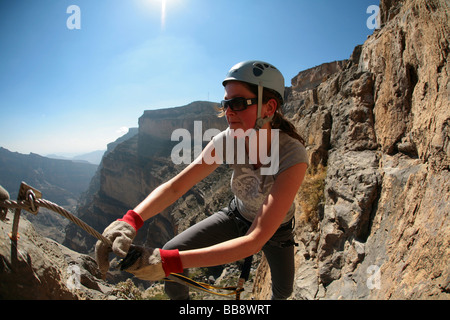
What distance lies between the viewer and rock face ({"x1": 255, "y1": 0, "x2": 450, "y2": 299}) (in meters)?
3.22

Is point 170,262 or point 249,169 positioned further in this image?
point 249,169

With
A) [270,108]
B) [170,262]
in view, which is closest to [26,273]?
[170,262]

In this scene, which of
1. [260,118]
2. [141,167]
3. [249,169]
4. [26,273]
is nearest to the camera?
[26,273]

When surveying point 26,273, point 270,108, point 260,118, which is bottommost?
point 26,273

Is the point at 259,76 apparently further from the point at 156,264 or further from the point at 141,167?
the point at 141,167

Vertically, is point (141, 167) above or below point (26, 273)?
below

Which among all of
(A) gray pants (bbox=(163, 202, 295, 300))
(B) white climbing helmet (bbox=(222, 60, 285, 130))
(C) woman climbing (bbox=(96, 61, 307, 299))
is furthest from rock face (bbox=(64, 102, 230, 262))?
(B) white climbing helmet (bbox=(222, 60, 285, 130))

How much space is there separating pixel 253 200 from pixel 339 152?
607 centimetres

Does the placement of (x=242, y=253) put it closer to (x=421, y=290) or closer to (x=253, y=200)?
(x=253, y=200)

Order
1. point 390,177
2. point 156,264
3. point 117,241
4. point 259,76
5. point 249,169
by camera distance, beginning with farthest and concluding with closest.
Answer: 1. point 390,177
2. point 249,169
3. point 259,76
4. point 117,241
5. point 156,264

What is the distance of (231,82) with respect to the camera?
9.84 feet

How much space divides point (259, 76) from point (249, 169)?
4.00 feet

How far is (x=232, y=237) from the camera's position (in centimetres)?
343
